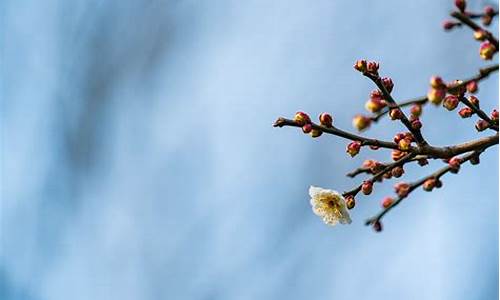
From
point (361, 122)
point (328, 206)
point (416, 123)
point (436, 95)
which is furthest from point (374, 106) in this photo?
point (328, 206)

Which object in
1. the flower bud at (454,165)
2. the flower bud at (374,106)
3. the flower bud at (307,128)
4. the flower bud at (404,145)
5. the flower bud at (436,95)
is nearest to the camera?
the flower bud at (436,95)

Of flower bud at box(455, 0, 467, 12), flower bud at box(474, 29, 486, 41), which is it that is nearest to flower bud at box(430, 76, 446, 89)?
flower bud at box(474, 29, 486, 41)

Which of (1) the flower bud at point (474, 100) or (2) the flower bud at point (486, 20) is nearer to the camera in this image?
(2) the flower bud at point (486, 20)

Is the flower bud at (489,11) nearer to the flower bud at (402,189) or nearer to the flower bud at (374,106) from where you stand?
the flower bud at (374,106)

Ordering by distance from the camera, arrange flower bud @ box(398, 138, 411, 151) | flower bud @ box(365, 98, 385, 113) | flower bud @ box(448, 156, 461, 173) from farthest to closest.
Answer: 1. flower bud @ box(398, 138, 411, 151)
2. flower bud @ box(448, 156, 461, 173)
3. flower bud @ box(365, 98, 385, 113)

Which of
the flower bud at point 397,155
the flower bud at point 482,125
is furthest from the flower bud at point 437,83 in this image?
the flower bud at point 482,125

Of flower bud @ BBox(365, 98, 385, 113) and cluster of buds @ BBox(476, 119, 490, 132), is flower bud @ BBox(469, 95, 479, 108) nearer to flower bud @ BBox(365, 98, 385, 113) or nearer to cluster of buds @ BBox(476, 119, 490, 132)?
cluster of buds @ BBox(476, 119, 490, 132)
